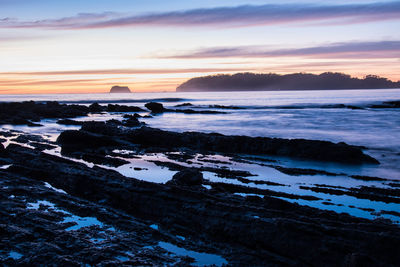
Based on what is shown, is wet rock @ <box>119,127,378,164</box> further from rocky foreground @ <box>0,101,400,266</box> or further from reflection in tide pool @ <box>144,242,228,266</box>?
reflection in tide pool @ <box>144,242,228,266</box>

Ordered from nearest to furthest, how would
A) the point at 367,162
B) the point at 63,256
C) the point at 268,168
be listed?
1. the point at 63,256
2. the point at 268,168
3. the point at 367,162

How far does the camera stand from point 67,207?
8242 millimetres

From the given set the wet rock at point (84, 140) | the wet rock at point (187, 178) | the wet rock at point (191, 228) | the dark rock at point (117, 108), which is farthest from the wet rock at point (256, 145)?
the dark rock at point (117, 108)

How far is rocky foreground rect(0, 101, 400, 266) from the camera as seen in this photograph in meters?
5.76

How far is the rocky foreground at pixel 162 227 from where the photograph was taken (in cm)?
576

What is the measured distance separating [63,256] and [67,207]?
2.65 metres

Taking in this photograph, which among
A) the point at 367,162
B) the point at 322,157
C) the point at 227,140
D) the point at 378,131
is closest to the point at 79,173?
the point at 227,140

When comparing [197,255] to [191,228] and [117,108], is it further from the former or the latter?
[117,108]

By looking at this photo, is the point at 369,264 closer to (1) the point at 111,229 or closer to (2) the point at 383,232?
(2) the point at 383,232

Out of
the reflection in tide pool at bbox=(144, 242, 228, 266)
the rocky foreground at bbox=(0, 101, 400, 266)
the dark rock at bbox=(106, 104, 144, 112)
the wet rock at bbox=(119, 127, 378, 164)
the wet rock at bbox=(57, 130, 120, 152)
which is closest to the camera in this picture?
the rocky foreground at bbox=(0, 101, 400, 266)

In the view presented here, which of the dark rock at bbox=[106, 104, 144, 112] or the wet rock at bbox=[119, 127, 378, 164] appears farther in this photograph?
the dark rock at bbox=[106, 104, 144, 112]

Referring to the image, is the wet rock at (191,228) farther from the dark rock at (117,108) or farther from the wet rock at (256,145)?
the dark rock at (117,108)

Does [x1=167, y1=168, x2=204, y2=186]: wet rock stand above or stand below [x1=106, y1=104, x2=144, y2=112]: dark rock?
below

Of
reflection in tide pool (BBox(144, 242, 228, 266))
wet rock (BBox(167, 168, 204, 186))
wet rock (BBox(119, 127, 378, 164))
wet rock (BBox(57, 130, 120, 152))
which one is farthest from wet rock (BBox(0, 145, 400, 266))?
wet rock (BBox(57, 130, 120, 152))
